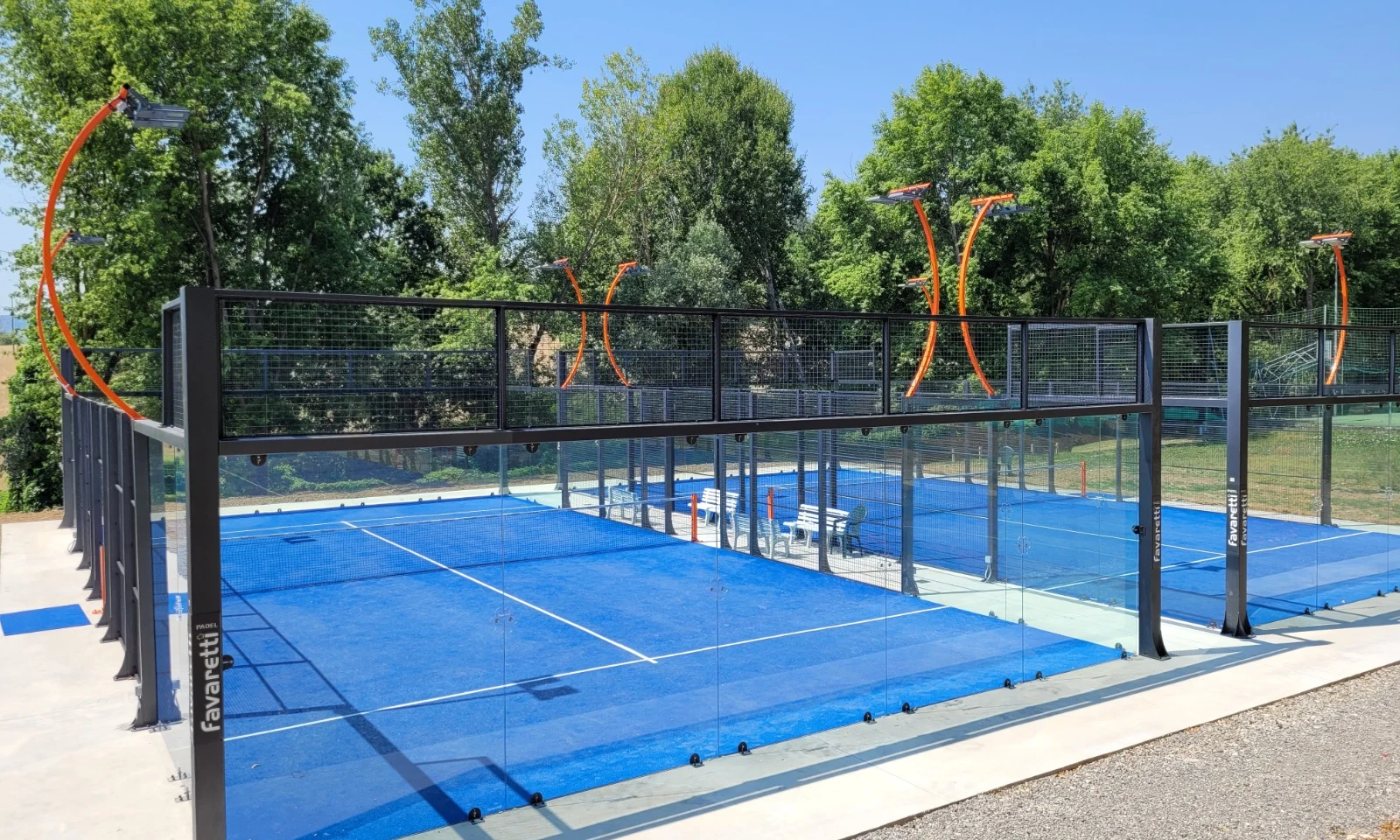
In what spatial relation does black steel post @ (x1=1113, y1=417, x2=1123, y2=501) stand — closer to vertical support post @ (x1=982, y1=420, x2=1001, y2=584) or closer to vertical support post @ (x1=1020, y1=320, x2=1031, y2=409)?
vertical support post @ (x1=982, y1=420, x2=1001, y2=584)

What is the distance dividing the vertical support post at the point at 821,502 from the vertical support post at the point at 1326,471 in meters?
7.25

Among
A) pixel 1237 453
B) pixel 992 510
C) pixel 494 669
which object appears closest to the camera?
pixel 494 669

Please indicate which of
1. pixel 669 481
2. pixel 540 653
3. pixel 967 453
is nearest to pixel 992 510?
pixel 967 453

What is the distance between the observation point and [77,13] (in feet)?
98.5

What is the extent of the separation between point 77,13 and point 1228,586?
108ft

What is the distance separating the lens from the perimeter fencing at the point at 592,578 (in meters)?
7.13

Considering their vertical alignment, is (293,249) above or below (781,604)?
above

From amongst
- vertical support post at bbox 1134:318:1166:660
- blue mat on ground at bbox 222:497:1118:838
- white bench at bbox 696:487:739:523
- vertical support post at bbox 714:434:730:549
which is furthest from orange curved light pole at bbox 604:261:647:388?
vertical support post at bbox 1134:318:1166:660

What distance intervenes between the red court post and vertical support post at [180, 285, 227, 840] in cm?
876

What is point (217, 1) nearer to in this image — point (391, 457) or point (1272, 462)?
point (391, 457)

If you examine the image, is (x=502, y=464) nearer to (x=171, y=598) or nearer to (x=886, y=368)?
(x=171, y=598)

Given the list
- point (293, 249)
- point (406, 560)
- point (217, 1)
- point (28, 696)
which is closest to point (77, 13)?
point (217, 1)

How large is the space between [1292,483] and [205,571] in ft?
51.0

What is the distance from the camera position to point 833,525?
14.6 metres
